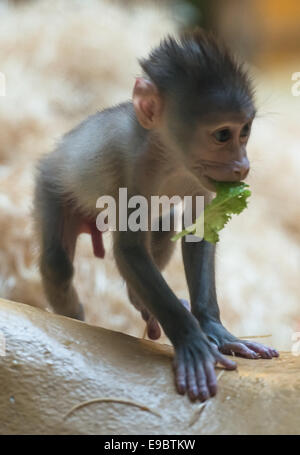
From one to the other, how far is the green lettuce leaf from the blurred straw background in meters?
2.12

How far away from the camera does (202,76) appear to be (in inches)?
98.0

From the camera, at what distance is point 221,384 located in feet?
7.39

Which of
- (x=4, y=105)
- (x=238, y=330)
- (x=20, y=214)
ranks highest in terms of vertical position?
(x=4, y=105)

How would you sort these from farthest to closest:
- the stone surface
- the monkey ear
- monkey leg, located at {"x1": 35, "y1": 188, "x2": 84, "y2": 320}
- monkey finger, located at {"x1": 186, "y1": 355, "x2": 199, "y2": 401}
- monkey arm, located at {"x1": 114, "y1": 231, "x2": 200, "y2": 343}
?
1. monkey leg, located at {"x1": 35, "y1": 188, "x2": 84, "y2": 320}
2. the monkey ear
3. monkey arm, located at {"x1": 114, "y1": 231, "x2": 200, "y2": 343}
4. monkey finger, located at {"x1": 186, "y1": 355, "x2": 199, "y2": 401}
5. the stone surface

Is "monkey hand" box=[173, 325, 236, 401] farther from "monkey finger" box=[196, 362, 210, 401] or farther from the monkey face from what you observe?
the monkey face

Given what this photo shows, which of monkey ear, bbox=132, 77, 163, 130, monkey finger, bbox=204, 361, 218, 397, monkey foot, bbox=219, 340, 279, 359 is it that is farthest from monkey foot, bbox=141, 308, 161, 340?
monkey ear, bbox=132, 77, 163, 130

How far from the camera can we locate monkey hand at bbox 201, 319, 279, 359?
8.80ft

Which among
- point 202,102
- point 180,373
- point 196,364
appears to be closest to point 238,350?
point 196,364

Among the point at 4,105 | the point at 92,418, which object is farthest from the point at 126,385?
the point at 4,105

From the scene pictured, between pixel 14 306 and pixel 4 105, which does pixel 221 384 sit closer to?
pixel 14 306

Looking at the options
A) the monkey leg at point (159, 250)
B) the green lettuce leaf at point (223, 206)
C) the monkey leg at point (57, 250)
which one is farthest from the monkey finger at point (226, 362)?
the monkey leg at point (57, 250)

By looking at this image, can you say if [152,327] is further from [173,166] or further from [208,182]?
[208,182]

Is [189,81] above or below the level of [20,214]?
above
